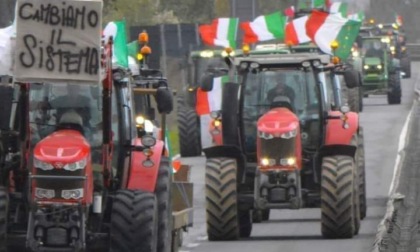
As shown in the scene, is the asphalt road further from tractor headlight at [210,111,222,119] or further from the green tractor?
the green tractor

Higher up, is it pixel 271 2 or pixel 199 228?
pixel 271 2

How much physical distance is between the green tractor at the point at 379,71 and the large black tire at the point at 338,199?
3599 cm

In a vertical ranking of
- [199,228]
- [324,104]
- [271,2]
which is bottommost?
[199,228]

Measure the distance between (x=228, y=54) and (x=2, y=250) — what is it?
8986mm

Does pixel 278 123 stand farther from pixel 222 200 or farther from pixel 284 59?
pixel 222 200

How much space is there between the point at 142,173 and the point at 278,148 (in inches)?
242

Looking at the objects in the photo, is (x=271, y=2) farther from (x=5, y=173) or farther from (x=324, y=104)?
(x=5, y=173)

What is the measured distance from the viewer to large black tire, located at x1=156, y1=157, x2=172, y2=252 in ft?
49.9

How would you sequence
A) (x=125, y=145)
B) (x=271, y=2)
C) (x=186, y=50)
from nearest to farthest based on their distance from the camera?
1. (x=125, y=145)
2. (x=186, y=50)
3. (x=271, y=2)

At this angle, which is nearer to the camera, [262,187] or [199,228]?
[262,187]

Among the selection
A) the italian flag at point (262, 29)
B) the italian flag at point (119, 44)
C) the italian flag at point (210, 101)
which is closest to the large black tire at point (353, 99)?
the italian flag at point (262, 29)

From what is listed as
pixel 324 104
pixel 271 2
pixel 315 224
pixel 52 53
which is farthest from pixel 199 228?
pixel 271 2

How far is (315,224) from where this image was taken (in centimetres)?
2380

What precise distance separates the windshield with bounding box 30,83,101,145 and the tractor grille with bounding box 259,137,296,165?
255 inches
